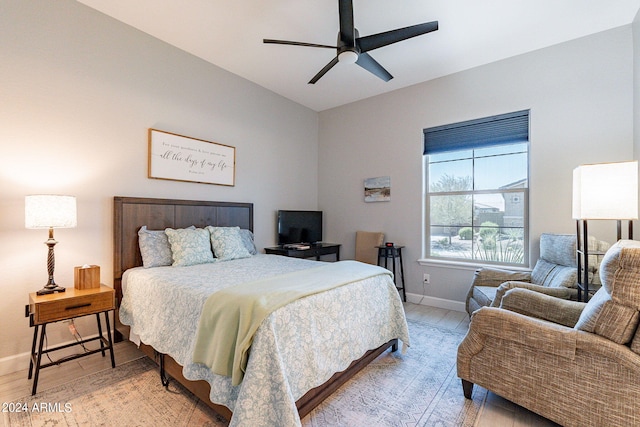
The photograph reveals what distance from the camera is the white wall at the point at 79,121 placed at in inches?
86.9

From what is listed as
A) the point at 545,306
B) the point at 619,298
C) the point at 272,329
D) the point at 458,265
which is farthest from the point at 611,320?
the point at 458,265

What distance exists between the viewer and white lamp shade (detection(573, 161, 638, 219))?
181 centimetres

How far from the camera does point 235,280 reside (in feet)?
6.79

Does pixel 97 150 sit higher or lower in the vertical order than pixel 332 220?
higher

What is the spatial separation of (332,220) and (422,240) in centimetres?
155

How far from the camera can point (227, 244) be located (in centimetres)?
309

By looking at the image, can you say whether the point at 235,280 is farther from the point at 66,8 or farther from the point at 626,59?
the point at 626,59

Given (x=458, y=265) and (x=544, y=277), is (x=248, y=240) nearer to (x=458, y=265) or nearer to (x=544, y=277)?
(x=458, y=265)

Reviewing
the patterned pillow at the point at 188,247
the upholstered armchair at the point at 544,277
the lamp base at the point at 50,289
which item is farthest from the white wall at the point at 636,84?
the lamp base at the point at 50,289

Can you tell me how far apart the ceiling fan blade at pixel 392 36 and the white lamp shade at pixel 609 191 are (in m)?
1.51

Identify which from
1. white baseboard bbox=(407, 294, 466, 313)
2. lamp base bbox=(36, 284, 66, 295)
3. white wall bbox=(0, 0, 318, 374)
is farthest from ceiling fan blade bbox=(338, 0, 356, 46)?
white baseboard bbox=(407, 294, 466, 313)

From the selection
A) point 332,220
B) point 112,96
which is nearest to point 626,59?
point 332,220

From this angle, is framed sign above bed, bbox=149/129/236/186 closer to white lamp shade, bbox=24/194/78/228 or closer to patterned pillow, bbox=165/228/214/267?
patterned pillow, bbox=165/228/214/267

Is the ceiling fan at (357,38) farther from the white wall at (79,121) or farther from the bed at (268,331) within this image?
the bed at (268,331)
